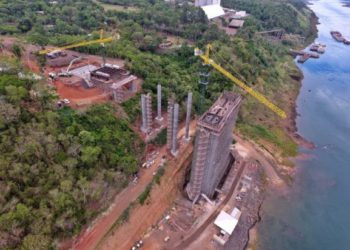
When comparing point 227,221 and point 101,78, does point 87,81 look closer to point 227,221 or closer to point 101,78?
point 101,78

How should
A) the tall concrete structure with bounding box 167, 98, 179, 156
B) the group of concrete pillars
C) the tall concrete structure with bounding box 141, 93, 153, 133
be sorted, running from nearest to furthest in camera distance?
the tall concrete structure with bounding box 167, 98, 179, 156 → the group of concrete pillars → the tall concrete structure with bounding box 141, 93, 153, 133

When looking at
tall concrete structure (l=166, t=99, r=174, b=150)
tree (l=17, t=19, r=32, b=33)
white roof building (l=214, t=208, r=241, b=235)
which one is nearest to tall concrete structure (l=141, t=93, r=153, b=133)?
tall concrete structure (l=166, t=99, r=174, b=150)

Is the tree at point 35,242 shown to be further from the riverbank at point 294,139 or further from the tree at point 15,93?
the riverbank at point 294,139

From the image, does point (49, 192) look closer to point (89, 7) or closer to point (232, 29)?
Answer: point (89, 7)

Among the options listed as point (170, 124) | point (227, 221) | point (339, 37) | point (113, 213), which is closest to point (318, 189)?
point (227, 221)

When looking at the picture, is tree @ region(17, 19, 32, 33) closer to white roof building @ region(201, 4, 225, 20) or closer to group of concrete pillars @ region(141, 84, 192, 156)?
group of concrete pillars @ region(141, 84, 192, 156)

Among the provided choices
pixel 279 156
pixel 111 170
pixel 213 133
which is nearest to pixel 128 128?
pixel 111 170
